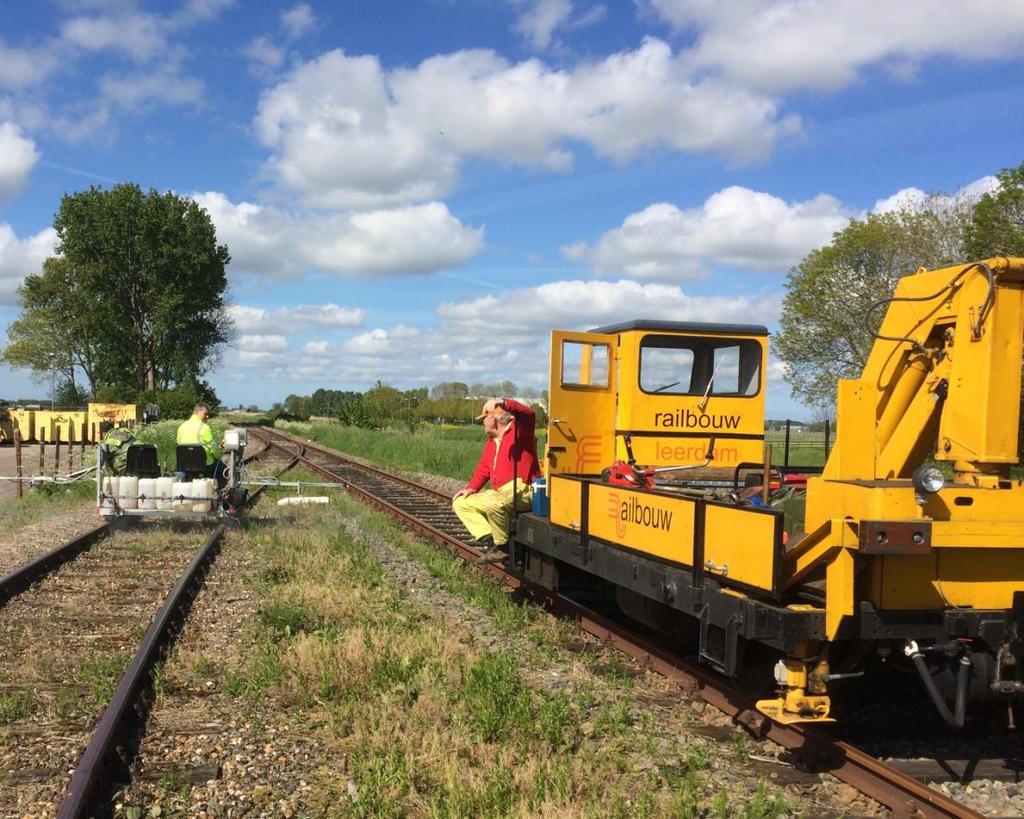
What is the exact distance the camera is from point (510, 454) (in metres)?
8.45

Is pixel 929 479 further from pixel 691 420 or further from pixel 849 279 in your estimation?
pixel 849 279

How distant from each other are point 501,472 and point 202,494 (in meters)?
5.60

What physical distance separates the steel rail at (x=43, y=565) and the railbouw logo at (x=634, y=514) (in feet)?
18.4

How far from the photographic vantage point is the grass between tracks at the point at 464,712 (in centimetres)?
433

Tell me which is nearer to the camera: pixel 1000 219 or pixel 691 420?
pixel 691 420

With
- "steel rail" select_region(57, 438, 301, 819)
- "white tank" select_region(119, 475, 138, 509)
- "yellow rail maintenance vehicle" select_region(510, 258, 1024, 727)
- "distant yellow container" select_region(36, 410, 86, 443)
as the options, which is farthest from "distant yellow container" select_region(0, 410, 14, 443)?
"yellow rail maintenance vehicle" select_region(510, 258, 1024, 727)

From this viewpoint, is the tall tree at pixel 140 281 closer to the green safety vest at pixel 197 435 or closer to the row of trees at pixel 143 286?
the row of trees at pixel 143 286

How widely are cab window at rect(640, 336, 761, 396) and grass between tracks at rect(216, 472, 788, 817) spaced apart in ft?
7.71

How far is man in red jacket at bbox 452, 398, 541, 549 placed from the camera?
834 centimetres

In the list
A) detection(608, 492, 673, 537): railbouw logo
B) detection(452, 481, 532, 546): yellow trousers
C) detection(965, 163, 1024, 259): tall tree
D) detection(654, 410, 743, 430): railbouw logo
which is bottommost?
detection(452, 481, 532, 546): yellow trousers

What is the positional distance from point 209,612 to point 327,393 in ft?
486

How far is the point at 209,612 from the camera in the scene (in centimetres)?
816

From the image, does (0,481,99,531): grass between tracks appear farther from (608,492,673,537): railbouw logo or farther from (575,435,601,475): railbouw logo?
(608,492,673,537): railbouw logo

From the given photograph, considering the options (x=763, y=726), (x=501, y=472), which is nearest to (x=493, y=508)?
(x=501, y=472)
